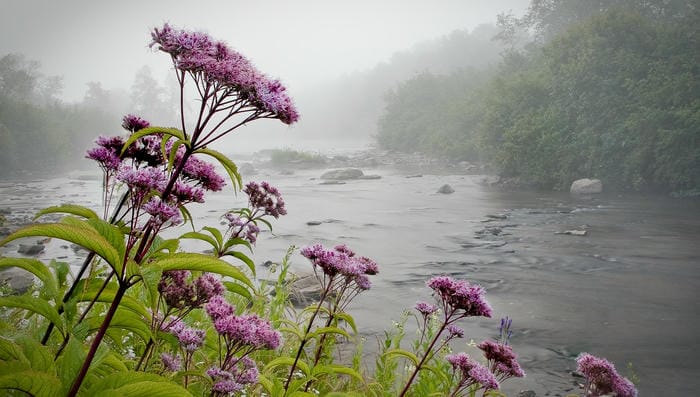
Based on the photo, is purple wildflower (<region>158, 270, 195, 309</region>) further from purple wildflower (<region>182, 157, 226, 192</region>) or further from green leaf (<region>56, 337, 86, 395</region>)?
green leaf (<region>56, 337, 86, 395</region>)

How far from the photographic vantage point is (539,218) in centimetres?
1969

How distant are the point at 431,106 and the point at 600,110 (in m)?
34.6

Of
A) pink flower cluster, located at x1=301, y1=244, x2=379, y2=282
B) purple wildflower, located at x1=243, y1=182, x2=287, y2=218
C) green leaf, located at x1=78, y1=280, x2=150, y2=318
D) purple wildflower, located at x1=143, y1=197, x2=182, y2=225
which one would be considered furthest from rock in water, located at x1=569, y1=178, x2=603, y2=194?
green leaf, located at x1=78, y1=280, x2=150, y2=318

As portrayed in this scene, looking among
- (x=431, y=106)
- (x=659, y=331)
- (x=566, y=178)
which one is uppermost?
(x=431, y=106)

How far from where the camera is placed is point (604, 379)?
3.32 metres

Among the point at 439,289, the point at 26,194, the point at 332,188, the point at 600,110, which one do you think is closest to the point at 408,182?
the point at 332,188

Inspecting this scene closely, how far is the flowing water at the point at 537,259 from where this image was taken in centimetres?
766

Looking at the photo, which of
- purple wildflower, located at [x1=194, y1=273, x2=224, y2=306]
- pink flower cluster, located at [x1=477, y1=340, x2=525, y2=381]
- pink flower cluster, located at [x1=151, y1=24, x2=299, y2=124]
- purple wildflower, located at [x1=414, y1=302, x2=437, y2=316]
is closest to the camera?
pink flower cluster, located at [x1=151, y1=24, x2=299, y2=124]

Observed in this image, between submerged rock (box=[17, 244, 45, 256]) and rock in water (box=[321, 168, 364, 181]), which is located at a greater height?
rock in water (box=[321, 168, 364, 181])

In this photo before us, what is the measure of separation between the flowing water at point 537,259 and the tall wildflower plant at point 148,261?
5.46 m

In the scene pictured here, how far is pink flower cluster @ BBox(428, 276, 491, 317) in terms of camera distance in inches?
113

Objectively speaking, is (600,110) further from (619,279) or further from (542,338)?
(542,338)

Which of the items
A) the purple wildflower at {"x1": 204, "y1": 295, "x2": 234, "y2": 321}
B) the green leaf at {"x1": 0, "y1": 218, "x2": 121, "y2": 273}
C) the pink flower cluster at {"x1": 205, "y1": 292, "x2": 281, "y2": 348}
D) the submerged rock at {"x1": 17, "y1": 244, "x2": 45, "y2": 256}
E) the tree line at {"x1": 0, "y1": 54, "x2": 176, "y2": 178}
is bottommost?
the submerged rock at {"x1": 17, "y1": 244, "x2": 45, "y2": 256}

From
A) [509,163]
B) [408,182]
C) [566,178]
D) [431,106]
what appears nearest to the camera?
[566,178]
